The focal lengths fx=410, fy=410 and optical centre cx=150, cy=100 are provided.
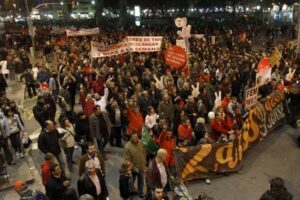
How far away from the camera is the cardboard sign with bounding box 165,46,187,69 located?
1398 cm

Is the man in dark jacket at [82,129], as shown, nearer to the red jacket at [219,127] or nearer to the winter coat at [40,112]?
the winter coat at [40,112]

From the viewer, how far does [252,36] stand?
117ft

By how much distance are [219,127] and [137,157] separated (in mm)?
2754

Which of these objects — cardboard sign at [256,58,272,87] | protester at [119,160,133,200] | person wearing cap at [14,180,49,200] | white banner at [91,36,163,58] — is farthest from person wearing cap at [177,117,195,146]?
white banner at [91,36,163,58]

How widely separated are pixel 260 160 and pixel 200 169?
1964 millimetres

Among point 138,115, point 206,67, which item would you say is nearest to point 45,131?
point 138,115

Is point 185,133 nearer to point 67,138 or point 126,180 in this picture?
point 126,180

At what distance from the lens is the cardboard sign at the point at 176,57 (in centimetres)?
1398

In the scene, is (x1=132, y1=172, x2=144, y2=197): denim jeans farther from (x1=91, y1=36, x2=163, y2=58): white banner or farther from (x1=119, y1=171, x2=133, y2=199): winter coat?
(x1=91, y1=36, x2=163, y2=58): white banner

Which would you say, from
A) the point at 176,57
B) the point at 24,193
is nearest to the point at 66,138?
the point at 24,193

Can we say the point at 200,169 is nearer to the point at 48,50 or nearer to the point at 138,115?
the point at 138,115

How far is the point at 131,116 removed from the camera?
1081cm

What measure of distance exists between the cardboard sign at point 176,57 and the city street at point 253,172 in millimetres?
3911

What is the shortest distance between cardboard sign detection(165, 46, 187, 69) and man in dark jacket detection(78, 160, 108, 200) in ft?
24.5
